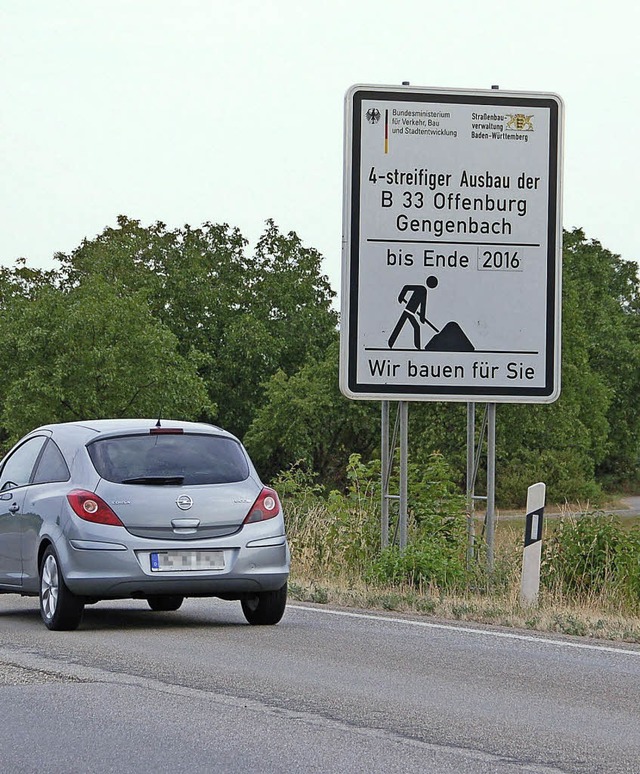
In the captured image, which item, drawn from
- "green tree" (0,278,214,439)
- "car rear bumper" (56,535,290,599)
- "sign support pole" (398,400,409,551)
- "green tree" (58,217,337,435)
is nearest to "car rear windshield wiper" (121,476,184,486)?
"car rear bumper" (56,535,290,599)

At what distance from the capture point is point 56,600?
38.5 ft

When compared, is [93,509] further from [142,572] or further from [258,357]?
[258,357]

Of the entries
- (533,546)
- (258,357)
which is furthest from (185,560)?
(258,357)

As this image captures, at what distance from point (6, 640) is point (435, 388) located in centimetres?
702

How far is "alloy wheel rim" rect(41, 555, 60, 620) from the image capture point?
38.8 feet

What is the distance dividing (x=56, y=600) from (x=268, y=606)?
1.67 metres

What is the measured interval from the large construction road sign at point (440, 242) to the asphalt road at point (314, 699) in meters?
5.08

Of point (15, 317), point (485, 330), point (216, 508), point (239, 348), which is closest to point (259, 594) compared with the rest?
point (216, 508)

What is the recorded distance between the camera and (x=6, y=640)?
36.5 feet

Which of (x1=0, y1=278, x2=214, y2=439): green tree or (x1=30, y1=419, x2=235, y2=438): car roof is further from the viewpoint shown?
(x1=0, y1=278, x2=214, y2=439): green tree

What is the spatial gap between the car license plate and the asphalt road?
51cm

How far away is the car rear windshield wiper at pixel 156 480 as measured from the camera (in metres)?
11.8

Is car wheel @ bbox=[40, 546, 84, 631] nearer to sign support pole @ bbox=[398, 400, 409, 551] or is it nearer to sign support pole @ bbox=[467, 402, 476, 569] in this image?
sign support pole @ bbox=[398, 400, 409, 551]

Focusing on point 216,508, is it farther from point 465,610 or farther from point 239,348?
point 239,348
